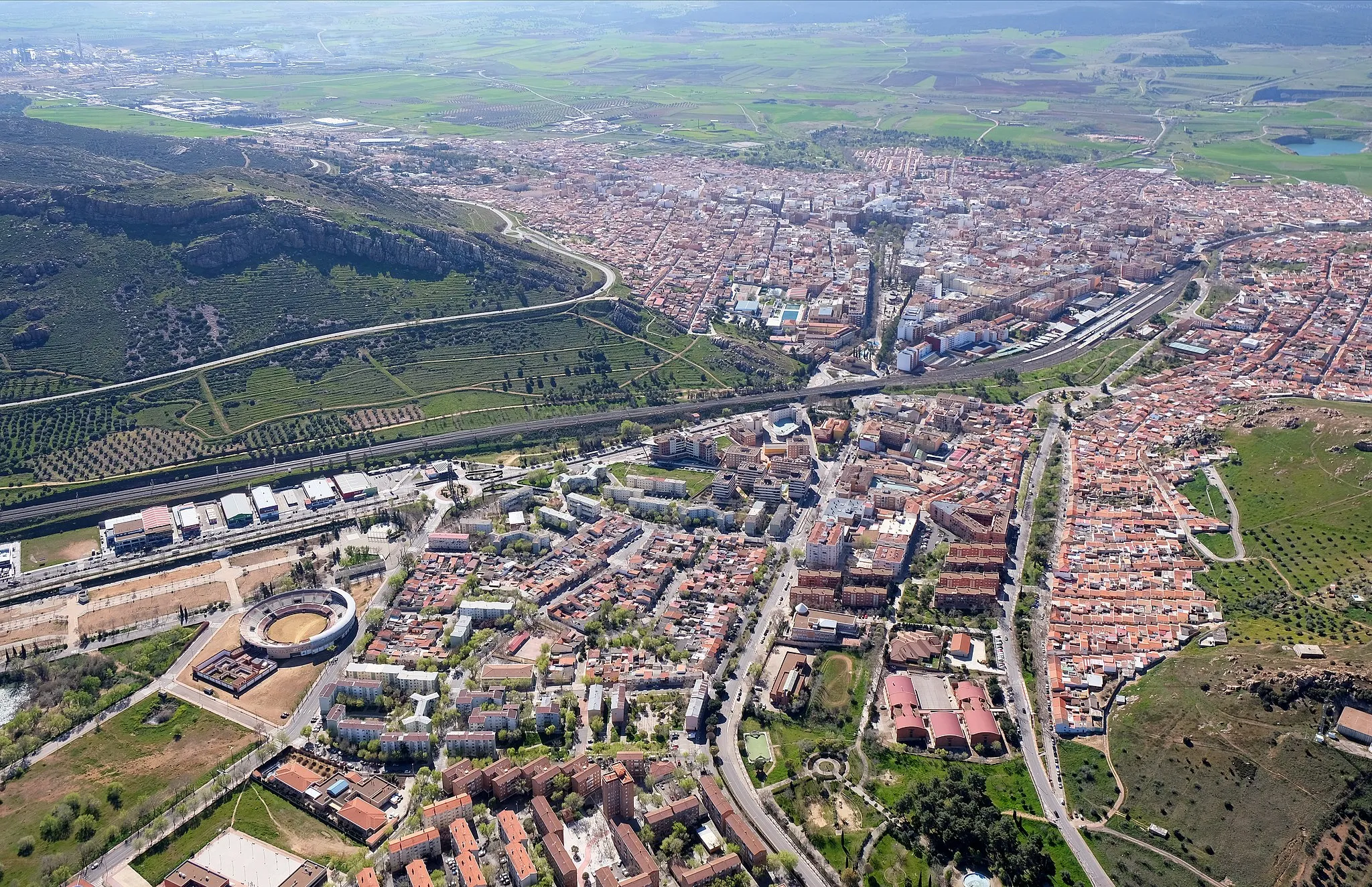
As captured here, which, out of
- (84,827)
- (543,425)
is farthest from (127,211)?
(84,827)

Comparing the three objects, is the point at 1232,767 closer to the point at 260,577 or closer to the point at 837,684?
the point at 837,684

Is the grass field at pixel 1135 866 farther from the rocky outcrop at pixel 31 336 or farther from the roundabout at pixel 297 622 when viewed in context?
the rocky outcrop at pixel 31 336

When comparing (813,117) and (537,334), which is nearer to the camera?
(537,334)

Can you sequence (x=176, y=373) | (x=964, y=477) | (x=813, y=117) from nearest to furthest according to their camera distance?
(x=964, y=477)
(x=176, y=373)
(x=813, y=117)

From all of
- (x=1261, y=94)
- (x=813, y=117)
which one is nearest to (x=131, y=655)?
(x=813, y=117)

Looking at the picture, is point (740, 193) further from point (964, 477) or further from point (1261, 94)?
point (1261, 94)

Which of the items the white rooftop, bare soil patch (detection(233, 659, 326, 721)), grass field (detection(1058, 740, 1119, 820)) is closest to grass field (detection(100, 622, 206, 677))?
bare soil patch (detection(233, 659, 326, 721))
